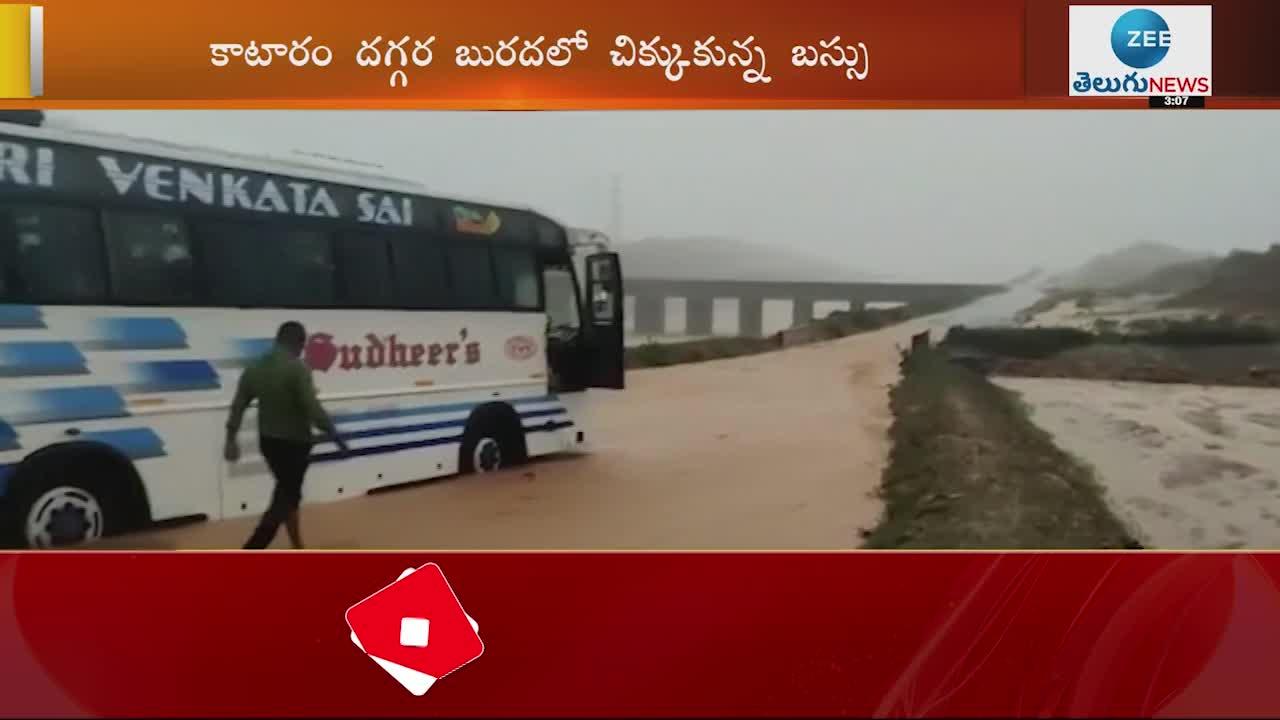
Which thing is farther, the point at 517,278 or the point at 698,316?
the point at 517,278

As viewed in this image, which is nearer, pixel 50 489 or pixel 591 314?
pixel 50 489

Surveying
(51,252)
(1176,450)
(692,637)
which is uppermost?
(51,252)

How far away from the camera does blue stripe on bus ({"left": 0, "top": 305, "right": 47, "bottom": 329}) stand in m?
2.77

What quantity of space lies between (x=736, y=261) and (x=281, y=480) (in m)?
1.50

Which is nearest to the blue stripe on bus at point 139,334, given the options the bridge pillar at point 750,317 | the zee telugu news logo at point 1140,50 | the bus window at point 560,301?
the bus window at point 560,301

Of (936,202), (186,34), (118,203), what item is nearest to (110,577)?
(118,203)

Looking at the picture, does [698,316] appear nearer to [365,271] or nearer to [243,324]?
[365,271]

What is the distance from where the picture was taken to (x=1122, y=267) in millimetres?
3064

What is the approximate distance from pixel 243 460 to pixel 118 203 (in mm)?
793

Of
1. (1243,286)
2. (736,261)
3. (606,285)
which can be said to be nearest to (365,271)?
(606,285)

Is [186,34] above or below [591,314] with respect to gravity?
above

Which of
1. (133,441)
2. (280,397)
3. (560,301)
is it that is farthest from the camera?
(560,301)

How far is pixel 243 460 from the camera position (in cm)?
296

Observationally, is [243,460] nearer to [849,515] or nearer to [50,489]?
[50,489]
